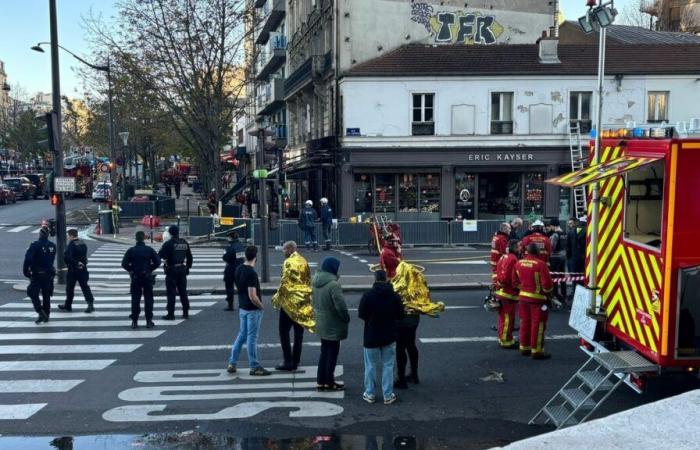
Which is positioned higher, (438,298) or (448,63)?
(448,63)

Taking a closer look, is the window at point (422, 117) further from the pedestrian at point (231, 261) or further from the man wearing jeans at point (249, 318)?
the man wearing jeans at point (249, 318)

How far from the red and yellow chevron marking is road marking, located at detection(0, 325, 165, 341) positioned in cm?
748

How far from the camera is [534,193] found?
31500mm

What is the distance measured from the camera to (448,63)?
98.9 feet

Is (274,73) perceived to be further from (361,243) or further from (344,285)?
(344,285)

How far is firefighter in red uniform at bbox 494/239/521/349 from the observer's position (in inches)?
412

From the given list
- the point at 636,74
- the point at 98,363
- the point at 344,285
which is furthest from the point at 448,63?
the point at 98,363

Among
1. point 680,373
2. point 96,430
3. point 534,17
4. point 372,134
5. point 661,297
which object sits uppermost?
point 534,17

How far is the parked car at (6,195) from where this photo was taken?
158ft

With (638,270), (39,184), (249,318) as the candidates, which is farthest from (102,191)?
(638,270)

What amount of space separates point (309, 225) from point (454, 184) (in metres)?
9.44

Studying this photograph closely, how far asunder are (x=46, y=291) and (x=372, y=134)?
62.5 ft

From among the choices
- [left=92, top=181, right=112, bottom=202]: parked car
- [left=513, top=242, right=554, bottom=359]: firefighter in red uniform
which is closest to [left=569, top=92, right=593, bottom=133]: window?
[left=513, top=242, right=554, bottom=359]: firefighter in red uniform

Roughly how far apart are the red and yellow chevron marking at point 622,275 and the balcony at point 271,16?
41517 mm
